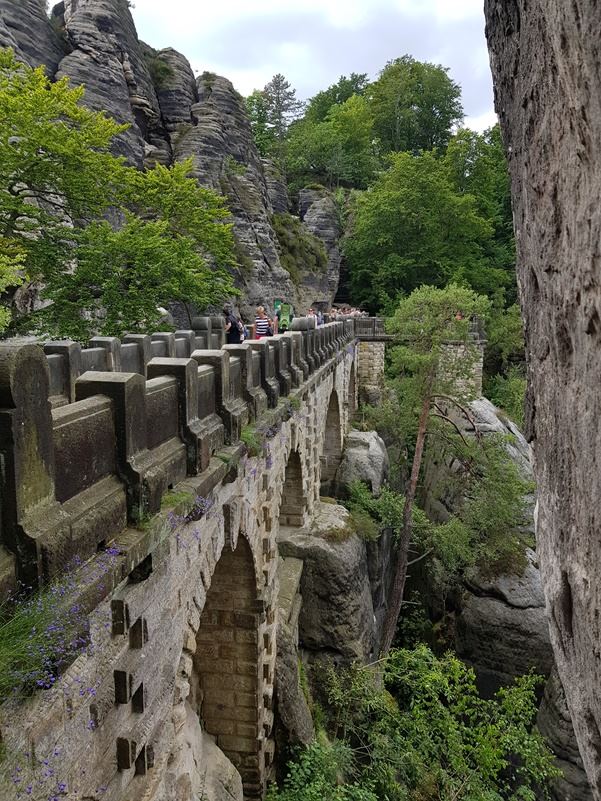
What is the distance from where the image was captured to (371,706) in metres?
10.7

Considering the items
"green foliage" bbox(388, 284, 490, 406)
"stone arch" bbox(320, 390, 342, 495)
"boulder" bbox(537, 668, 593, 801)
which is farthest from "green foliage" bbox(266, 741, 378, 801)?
"stone arch" bbox(320, 390, 342, 495)

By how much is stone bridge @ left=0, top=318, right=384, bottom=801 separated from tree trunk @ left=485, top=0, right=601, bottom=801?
249cm

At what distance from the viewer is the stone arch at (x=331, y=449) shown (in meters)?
18.5

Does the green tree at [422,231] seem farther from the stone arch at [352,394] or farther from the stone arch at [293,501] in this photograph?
the stone arch at [293,501]

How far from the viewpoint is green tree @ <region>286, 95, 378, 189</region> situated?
44.8 m

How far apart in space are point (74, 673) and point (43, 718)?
0.31 m

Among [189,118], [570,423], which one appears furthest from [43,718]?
[189,118]

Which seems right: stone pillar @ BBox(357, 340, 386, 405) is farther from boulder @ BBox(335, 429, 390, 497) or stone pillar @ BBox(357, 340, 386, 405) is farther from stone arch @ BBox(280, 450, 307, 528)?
stone arch @ BBox(280, 450, 307, 528)

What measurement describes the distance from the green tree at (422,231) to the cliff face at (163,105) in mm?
6381

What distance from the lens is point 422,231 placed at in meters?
33.2

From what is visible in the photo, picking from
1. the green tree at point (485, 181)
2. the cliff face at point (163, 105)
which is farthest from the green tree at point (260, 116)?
the cliff face at point (163, 105)

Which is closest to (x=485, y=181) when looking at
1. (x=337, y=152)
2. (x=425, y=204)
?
(x=425, y=204)

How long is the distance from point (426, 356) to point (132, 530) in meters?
13.1

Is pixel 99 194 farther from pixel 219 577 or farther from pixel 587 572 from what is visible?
pixel 587 572
